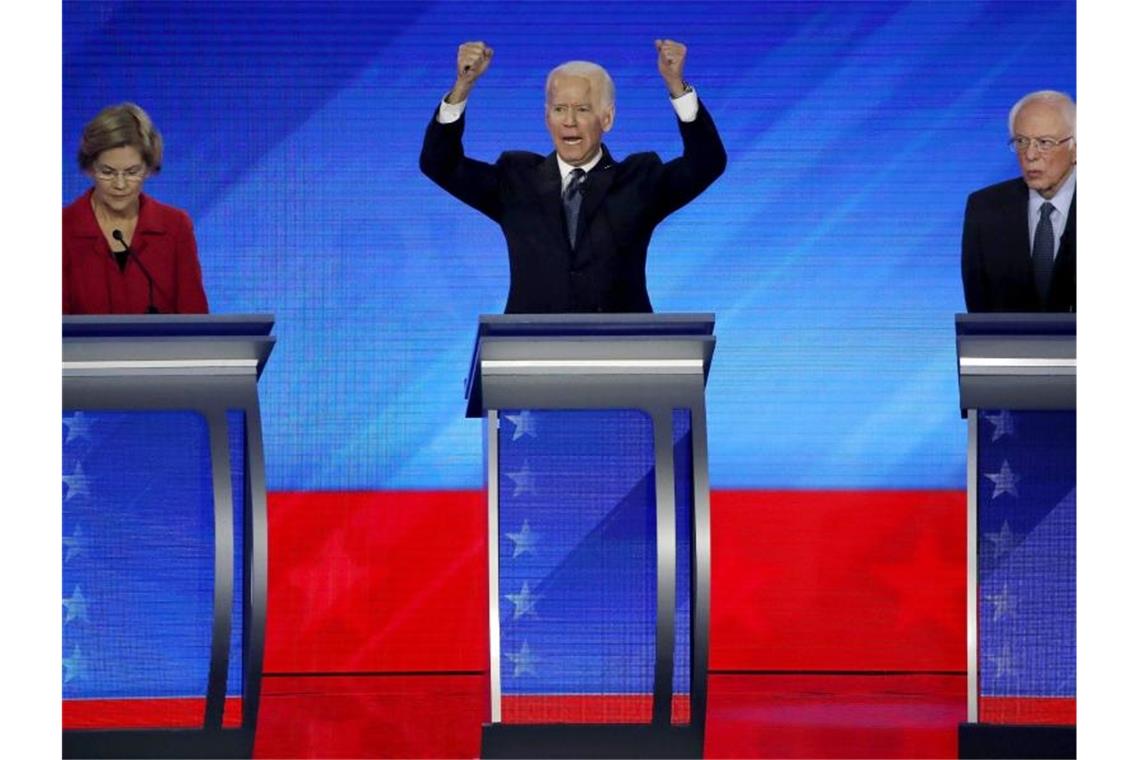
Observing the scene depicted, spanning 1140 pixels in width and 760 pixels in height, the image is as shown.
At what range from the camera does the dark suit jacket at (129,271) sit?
478 cm

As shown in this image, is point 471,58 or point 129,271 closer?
point 471,58

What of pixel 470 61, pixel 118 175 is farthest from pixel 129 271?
pixel 470 61

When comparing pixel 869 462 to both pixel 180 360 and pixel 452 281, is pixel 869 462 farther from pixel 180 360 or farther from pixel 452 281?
pixel 180 360

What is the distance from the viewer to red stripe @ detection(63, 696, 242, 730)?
13.1 feet

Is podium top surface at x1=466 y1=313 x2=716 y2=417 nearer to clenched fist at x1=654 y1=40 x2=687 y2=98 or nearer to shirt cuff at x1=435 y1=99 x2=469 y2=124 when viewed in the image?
clenched fist at x1=654 y1=40 x2=687 y2=98

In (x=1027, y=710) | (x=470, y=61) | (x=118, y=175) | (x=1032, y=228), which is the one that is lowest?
(x=1027, y=710)

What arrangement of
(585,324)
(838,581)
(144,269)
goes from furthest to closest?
(838,581) < (144,269) < (585,324)

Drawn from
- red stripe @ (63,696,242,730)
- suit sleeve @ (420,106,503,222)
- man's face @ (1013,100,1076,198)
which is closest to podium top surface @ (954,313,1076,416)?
man's face @ (1013,100,1076,198)

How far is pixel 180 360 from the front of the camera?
159 inches

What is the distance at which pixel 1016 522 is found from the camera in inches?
162

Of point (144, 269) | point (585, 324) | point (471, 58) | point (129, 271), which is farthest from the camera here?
point (129, 271)

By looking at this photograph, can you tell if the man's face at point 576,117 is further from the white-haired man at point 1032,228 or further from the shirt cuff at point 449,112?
the white-haired man at point 1032,228

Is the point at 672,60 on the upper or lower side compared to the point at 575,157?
upper

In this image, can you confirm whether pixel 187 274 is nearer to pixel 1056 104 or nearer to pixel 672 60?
pixel 672 60
